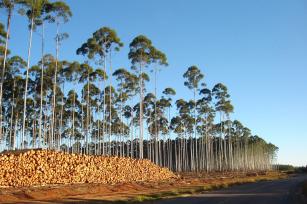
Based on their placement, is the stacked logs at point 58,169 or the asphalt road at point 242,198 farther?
the stacked logs at point 58,169

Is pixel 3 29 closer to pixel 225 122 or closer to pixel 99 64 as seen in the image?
pixel 99 64

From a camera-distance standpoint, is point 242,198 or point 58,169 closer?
point 242,198

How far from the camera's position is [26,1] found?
29281mm

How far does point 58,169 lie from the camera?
25.9 m

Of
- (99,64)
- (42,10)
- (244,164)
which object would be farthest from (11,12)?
(244,164)

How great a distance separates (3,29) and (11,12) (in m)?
2.66

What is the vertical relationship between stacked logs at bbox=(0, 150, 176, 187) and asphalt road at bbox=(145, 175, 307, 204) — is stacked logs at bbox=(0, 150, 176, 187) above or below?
above

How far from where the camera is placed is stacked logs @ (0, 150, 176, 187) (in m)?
23.1

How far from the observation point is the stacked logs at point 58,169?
2308 cm

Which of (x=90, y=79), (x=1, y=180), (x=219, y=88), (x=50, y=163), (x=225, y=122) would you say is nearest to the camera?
(x=1, y=180)

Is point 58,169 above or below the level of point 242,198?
above

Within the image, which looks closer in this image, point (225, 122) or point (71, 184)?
point (71, 184)

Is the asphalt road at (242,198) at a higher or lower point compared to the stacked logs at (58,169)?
lower

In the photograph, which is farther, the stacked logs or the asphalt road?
the stacked logs
